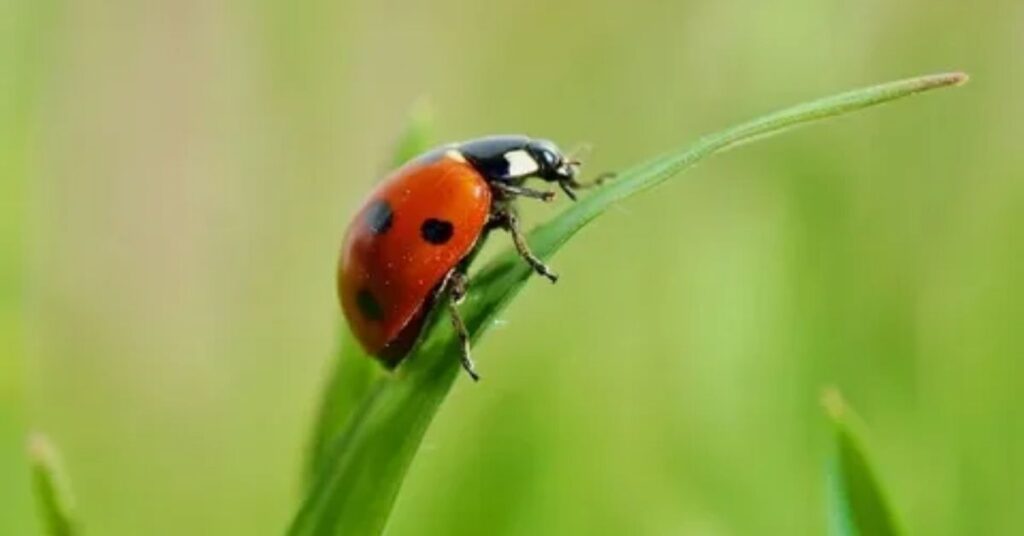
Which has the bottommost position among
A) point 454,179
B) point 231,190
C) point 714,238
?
point 231,190

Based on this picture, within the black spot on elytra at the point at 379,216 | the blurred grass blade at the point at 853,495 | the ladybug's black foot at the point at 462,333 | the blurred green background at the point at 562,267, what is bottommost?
the blurred green background at the point at 562,267

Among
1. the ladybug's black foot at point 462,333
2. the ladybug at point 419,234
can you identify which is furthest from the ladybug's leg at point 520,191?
the ladybug's black foot at point 462,333

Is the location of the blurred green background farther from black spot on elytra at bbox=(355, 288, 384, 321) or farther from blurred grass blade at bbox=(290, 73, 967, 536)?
blurred grass blade at bbox=(290, 73, 967, 536)

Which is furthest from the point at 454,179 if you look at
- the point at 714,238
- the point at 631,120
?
the point at 631,120

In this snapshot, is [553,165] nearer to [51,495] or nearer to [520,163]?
[520,163]

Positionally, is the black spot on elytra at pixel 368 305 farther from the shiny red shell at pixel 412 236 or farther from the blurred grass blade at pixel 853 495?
the blurred grass blade at pixel 853 495

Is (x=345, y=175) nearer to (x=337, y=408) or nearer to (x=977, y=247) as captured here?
(x=977, y=247)

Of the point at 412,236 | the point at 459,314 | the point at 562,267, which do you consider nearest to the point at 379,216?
the point at 412,236
